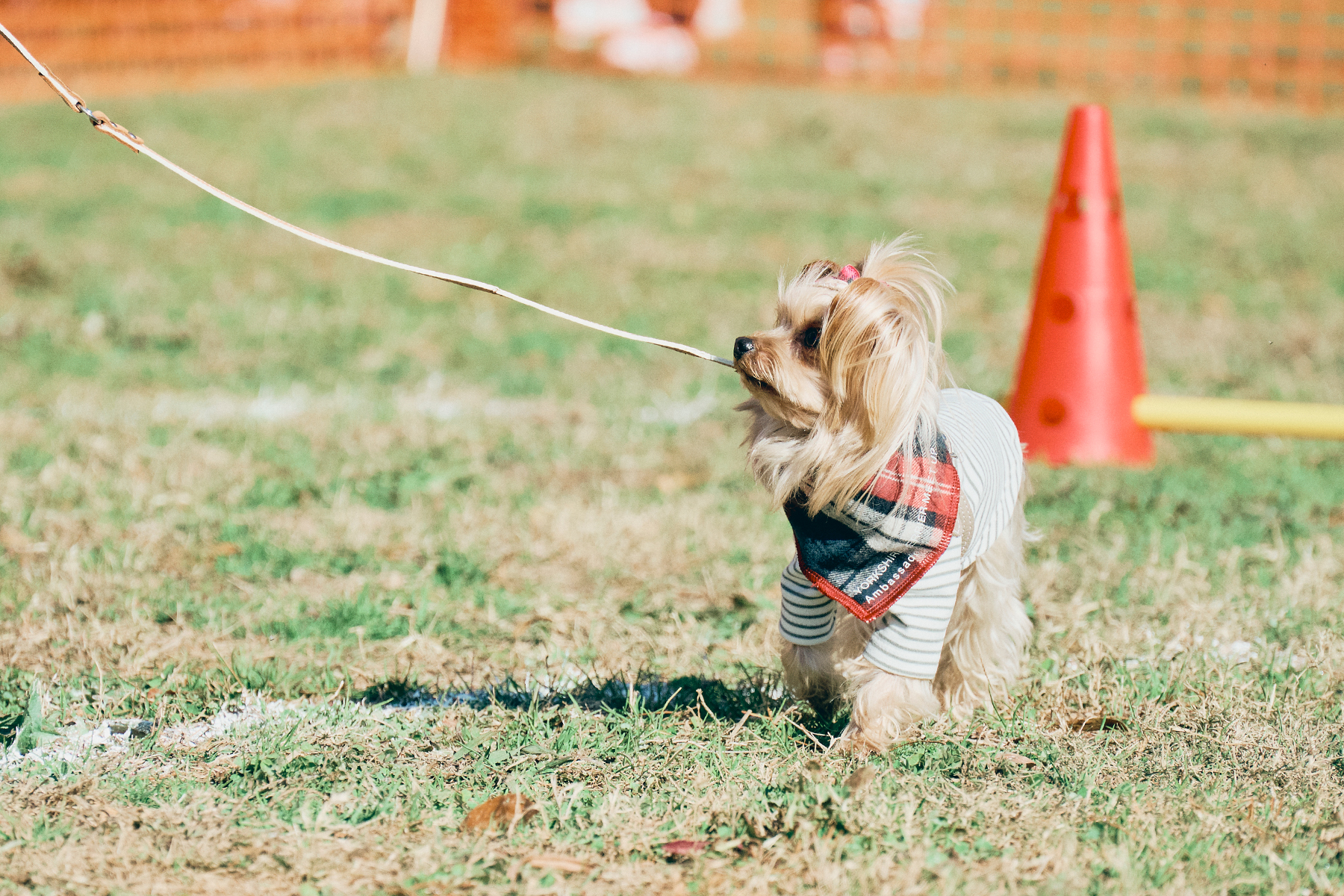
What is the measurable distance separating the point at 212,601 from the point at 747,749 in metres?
1.70

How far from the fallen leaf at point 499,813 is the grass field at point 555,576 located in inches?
0.9

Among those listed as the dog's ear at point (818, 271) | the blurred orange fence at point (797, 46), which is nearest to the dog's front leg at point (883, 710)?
the dog's ear at point (818, 271)

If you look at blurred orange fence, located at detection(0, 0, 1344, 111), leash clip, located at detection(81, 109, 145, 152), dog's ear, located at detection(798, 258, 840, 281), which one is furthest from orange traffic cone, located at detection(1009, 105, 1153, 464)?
blurred orange fence, located at detection(0, 0, 1344, 111)

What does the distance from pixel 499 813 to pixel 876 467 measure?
99cm

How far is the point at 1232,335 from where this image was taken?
698cm

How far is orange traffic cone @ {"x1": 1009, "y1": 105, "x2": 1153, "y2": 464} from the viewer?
4.91 meters

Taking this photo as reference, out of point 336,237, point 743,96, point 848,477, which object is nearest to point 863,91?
point 743,96

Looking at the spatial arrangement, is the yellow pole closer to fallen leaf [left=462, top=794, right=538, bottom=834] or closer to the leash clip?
fallen leaf [left=462, top=794, right=538, bottom=834]

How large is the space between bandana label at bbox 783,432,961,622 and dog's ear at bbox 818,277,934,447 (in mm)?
105

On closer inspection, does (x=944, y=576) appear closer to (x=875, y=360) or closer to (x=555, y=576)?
(x=875, y=360)

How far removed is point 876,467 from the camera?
2639 millimetres

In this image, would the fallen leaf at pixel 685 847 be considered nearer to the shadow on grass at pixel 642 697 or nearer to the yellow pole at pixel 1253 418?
the shadow on grass at pixel 642 697

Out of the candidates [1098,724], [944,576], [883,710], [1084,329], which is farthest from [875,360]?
[1084,329]

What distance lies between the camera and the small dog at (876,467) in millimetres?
2605
